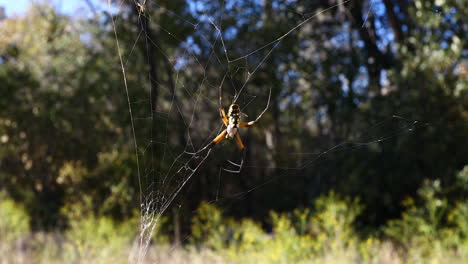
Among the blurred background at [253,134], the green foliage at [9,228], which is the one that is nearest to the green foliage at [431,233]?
the blurred background at [253,134]

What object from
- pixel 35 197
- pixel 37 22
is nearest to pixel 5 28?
pixel 37 22

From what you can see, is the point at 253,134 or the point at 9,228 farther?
the point at 253,134

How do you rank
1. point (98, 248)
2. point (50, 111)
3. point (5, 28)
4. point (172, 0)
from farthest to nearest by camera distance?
1. point (5, 28)
2. point (50, 111)
3. point (172, 0)
4. point (98, 248)

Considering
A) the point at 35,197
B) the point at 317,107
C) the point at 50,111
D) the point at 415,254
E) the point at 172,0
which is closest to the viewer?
the point at 415,254

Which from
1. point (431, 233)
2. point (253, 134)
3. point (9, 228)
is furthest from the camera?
point (253, 134)

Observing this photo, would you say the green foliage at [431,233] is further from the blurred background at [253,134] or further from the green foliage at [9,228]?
the green foliage at [9,228]

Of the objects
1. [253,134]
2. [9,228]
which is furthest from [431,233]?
[9,228]

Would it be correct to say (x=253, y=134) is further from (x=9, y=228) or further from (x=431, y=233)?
(x=9, y=228)

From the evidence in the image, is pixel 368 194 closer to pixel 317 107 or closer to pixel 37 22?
pixel 317 107
